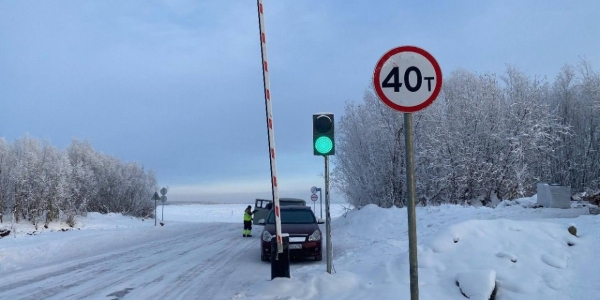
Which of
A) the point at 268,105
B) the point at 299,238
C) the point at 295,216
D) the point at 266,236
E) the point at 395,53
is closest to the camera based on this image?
the point at 395,53

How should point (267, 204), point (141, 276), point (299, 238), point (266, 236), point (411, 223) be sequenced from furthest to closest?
point (267, 204)
point (266, 236)
point (299, 238)
point (141, 276)
point (411, 223)

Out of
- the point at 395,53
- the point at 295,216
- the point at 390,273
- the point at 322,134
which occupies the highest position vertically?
the point at 395,53

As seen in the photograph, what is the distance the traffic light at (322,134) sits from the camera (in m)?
8.88

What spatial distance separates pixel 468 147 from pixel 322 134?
82.5ft

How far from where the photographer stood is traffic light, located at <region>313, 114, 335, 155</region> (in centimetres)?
888

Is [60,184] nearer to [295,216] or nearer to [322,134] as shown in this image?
[295,216]

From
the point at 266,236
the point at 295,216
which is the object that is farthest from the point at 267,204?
the point at 266,236

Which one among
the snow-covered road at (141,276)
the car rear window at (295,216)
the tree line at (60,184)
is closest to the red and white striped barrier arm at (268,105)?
the snow-covered road at (141,276)

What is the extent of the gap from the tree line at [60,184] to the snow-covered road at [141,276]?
25.5m

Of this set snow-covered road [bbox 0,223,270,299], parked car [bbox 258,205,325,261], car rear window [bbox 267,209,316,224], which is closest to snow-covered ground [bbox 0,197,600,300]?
snow-covered road [bbox 0,223,270,299]

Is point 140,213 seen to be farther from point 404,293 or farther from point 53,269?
point 404,293

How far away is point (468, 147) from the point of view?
3172 cm

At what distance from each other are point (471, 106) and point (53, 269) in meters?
27.6

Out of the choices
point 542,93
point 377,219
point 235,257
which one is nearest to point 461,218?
point 377,219
